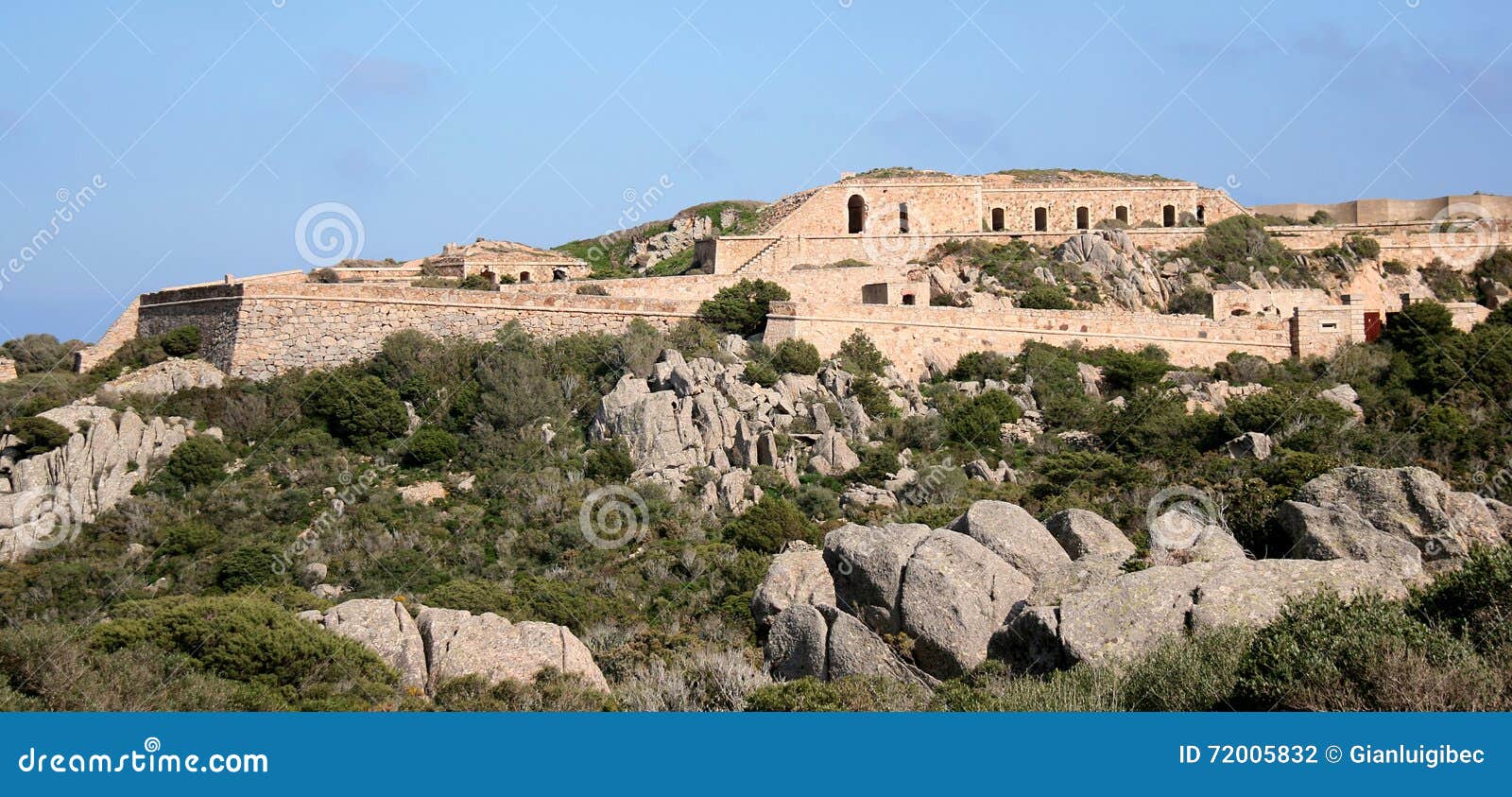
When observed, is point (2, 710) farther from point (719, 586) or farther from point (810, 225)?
point (810, 225)

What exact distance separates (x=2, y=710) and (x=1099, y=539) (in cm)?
1315

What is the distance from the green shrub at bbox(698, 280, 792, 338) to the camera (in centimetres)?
3609

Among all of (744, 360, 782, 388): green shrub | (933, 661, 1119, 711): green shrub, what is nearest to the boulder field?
(933, 661, 1119, 711): green shrub

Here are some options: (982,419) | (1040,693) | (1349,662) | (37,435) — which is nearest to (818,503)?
(982,419)

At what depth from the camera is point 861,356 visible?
34.9 m

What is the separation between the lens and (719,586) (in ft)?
79.3

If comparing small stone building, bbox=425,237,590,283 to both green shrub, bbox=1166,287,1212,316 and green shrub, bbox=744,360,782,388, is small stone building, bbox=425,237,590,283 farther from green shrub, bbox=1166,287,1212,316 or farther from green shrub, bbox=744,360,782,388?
green shrub, bbox=1166,287,1212,316

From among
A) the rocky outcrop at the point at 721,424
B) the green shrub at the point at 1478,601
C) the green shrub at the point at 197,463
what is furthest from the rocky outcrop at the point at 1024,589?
the green shrub at the point at 197,463

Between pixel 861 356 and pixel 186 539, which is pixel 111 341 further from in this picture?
pixel 861 356

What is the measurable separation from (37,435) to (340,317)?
691 cm

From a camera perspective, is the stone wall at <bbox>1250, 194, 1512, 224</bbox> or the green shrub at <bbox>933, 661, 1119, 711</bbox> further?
the stone wall at <bbox>1250, 194, 1512, 224</bbox>

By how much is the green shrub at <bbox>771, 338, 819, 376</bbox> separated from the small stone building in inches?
332

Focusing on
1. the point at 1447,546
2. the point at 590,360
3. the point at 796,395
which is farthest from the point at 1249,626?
the point at 590,360

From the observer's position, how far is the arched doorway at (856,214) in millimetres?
45062
